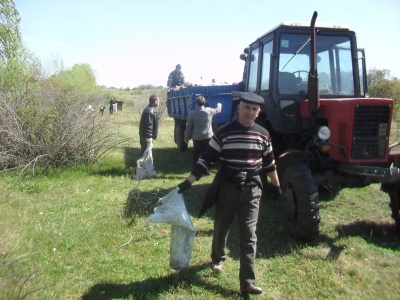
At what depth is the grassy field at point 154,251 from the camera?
3150 millimetres

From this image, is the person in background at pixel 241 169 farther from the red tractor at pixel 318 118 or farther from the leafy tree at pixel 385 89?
the leafy tree at pixel 385 89

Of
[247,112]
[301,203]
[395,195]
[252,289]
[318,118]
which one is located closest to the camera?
[252,289]

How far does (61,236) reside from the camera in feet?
14.2

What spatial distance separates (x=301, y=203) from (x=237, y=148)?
1.23 meters

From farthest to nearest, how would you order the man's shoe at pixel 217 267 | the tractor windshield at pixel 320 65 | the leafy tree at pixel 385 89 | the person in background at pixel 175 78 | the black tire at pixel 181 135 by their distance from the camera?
the leafy tree at pixel 385 89
the person in background at pixel 175 78
the black tire at pixel 181 135
the tractor windshield at pixel 320 65
the man's shoe at pixel 217 267

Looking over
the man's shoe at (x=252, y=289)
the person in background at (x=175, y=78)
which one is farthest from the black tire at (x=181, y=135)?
the man's shoe at (x=252, y=289)

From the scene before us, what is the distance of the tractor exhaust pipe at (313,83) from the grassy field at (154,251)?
5.15 ft

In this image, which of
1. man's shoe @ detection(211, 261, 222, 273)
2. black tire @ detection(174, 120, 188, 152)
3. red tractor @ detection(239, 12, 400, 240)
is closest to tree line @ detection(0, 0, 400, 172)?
black tire @ detection(174, 120, 188, 152)

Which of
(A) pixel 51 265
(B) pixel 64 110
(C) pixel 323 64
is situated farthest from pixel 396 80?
(A) pixel 51 265

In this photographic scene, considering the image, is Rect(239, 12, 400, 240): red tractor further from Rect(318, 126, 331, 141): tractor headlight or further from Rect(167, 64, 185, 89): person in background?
Rect(167, 64, 185, 89): person in background

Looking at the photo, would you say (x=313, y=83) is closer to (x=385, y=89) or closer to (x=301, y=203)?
(x=301, y=203)

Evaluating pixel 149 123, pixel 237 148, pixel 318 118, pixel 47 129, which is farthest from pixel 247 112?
pixel 47 129

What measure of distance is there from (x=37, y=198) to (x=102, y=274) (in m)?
2.97

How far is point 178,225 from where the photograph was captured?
3.34 meters
